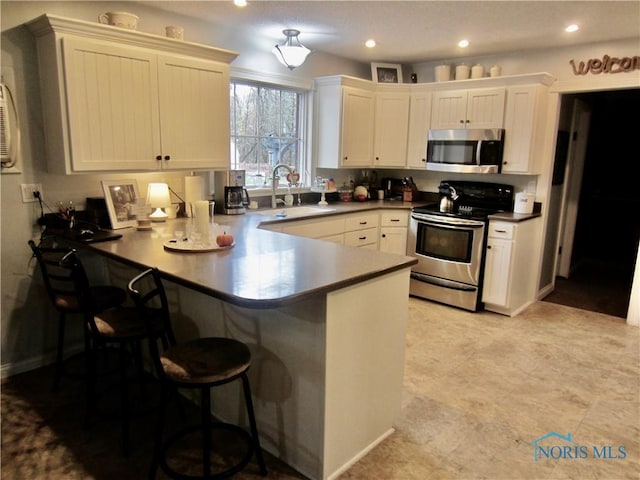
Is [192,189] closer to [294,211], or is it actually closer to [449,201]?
[294,211]

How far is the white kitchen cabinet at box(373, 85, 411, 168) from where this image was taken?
489cm

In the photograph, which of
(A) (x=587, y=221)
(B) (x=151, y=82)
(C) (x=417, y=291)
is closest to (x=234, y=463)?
(B) (x=151, y=82)

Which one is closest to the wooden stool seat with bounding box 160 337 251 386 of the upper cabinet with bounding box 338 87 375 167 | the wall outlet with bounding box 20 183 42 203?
the wall outlet with bounding box 20 183 42 203

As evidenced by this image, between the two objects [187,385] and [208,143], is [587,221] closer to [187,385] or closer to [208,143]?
[208,143]

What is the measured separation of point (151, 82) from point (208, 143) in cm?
58

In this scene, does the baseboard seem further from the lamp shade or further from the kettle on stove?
the kettle on stove

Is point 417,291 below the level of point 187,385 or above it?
below

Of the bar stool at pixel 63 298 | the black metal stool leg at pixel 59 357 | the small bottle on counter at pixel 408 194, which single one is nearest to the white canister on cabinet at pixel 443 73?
the small bottle on counter at pixel 408 194

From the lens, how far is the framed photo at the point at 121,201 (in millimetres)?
2980

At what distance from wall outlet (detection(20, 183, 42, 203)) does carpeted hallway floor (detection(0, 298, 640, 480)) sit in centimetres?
113

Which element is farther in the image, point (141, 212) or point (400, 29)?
point (400, 29)

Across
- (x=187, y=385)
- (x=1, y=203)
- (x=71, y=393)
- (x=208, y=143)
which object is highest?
(x=208, y=143)

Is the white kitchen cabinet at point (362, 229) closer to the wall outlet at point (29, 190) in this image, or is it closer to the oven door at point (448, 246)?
the oven door at point (448, 246)

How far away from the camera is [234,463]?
82.4 inches
